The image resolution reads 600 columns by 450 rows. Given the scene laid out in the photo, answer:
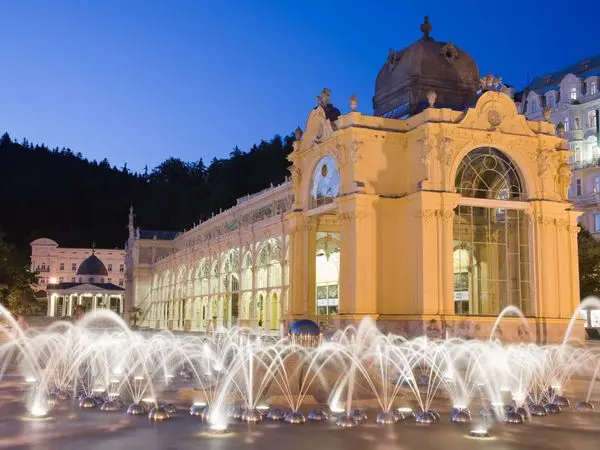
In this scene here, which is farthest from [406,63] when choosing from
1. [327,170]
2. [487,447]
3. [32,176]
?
[32,176]

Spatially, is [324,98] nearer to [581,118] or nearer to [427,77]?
[427,77]

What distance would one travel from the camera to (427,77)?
118 ft

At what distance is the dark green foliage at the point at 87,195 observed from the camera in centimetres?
15150

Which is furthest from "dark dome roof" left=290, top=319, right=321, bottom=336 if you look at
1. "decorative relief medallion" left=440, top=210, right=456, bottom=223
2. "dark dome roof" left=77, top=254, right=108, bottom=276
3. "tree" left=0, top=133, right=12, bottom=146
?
"tree" left=0, top=133, right=12, bottom=146

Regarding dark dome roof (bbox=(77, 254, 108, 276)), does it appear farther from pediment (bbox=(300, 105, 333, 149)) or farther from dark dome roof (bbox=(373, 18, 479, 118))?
dark dome roof (bbox=(373, 18, 479, 118))

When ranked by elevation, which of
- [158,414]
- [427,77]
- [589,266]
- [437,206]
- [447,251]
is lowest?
[158,414]

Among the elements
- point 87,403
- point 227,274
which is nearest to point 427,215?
point 87,403

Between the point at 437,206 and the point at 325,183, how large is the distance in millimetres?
6020

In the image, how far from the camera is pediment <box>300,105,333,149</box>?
3462 centimetres

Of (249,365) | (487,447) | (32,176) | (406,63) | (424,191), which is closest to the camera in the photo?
(487,447)

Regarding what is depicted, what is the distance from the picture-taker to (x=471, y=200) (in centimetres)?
3281

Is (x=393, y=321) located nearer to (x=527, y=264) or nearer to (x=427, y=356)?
(x=427, y=356)

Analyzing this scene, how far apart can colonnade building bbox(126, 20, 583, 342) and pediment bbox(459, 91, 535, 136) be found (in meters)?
0.06

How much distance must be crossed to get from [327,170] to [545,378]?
15.1m
